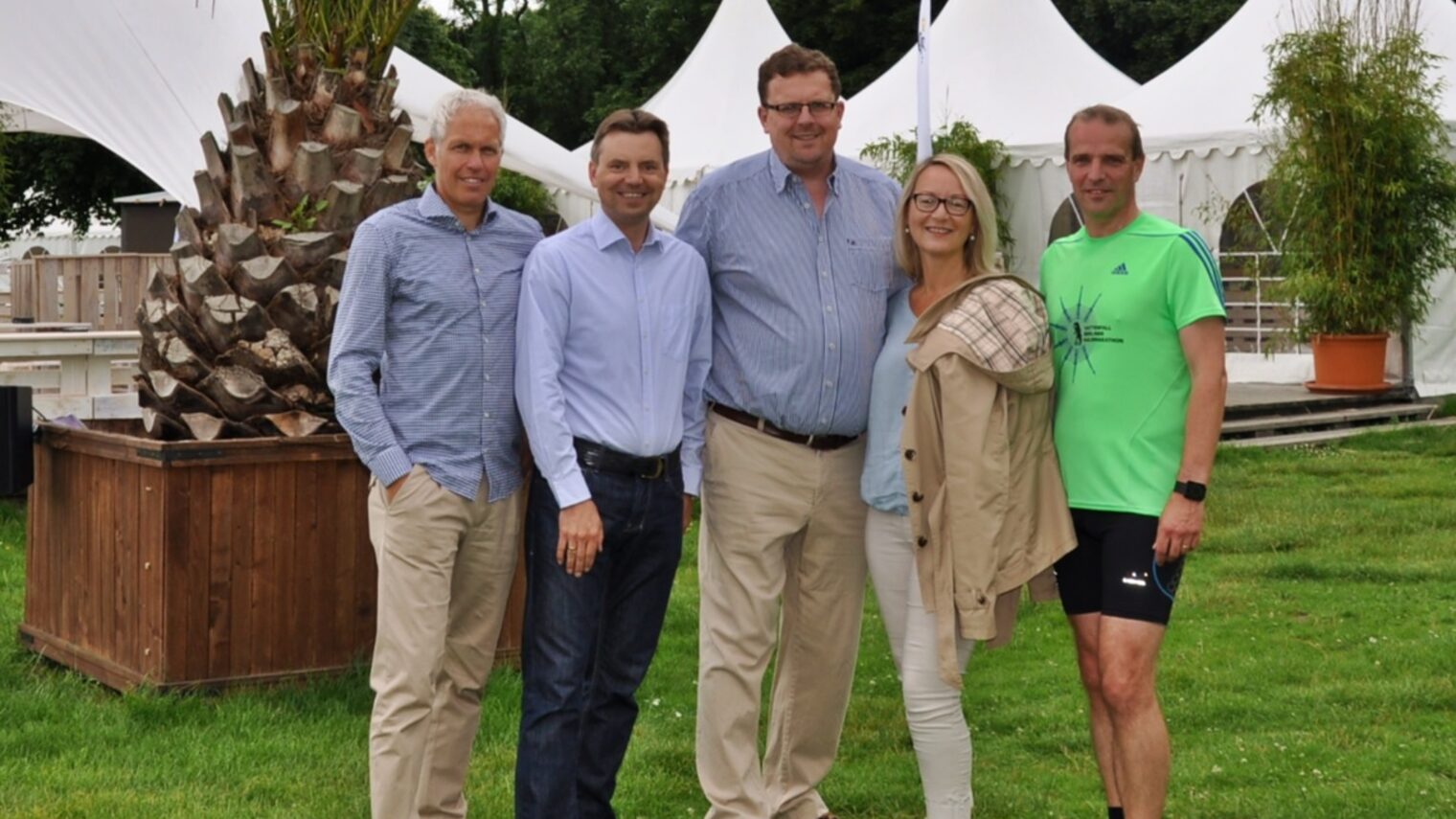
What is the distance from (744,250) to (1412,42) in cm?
1373

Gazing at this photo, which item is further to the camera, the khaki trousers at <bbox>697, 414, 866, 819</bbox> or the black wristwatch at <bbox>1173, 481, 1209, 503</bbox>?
the khaki trousers at <bbox>697, 414, 866, 819</bbox>

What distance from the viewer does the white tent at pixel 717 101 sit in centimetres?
2317

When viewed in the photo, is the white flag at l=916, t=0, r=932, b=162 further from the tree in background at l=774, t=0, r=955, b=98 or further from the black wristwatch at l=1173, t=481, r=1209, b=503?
the tree in background at l=774, t=0, r=955, b=98

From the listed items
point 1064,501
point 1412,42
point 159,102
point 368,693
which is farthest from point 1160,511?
point 1412,42

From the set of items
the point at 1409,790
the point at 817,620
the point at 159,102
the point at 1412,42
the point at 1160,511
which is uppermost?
the point at 1412,42

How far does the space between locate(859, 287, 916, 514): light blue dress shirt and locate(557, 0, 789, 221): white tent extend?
701 inches

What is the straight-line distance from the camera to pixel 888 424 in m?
→ 4.51

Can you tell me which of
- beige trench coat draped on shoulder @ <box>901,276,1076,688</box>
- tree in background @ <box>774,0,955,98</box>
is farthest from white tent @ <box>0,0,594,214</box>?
tree in background @ <box>774,0,955,98</box>

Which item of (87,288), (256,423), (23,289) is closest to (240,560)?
(256,423)

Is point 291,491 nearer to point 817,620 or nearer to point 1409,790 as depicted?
point 817,620

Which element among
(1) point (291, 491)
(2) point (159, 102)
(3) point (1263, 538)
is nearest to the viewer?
(1) point (291, 491)

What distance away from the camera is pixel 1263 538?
9.86 meters

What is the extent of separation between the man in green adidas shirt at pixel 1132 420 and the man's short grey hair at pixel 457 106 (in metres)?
1.39

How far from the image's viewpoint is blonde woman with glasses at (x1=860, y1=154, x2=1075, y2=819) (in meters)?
4.16
